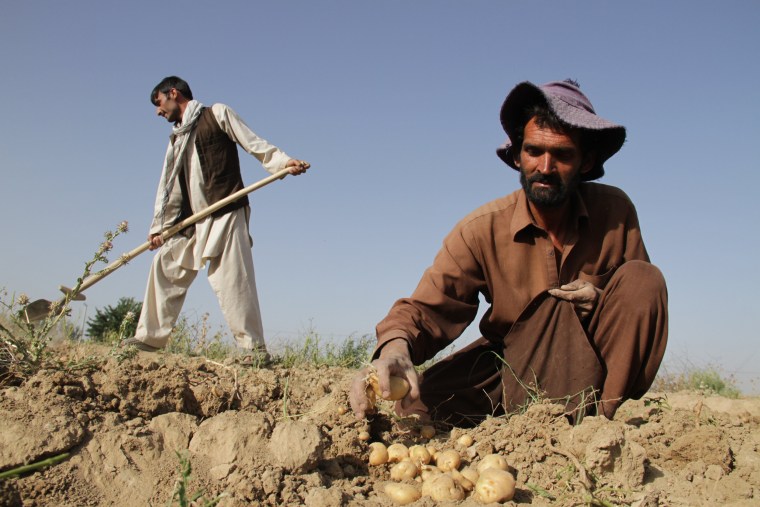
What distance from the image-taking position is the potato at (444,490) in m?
2.04

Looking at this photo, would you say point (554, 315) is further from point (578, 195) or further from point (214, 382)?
point (214, 382)

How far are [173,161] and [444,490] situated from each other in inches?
171

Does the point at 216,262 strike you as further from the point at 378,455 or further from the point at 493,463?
the point at 493,463

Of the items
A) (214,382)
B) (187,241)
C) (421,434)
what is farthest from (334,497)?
(187,241)

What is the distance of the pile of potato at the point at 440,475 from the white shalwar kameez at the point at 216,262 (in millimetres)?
2971

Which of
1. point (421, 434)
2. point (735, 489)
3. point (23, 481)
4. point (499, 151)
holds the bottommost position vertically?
point (735, 489)

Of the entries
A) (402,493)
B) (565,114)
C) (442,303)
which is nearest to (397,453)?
(402,493)

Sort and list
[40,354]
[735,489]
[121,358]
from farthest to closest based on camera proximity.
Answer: [121,358], [40,354], [735,489]

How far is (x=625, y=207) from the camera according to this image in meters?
3.32

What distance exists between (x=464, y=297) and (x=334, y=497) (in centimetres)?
153

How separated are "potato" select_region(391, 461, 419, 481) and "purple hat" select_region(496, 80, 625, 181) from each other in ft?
5.80

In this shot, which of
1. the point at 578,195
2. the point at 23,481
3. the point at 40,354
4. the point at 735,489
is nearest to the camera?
the point at 23,481

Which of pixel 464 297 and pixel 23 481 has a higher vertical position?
pixel 464 297

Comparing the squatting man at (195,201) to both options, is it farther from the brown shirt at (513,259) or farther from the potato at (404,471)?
the potato at (404,471)
